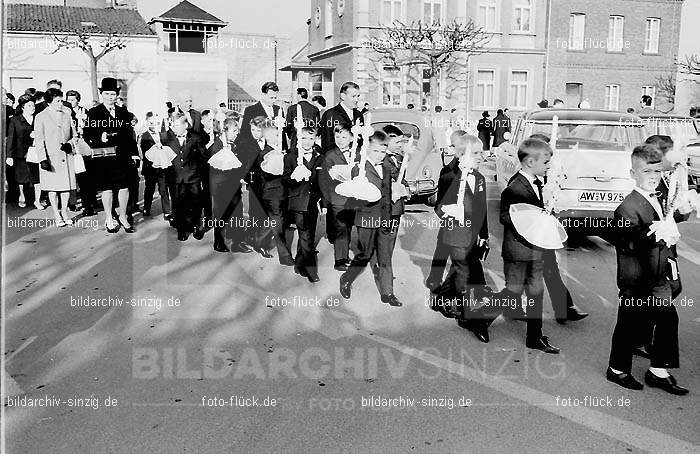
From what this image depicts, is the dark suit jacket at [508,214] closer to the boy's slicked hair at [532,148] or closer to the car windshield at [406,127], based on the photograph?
the boy's slicked hair at [532,148]

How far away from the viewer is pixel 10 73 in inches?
1576

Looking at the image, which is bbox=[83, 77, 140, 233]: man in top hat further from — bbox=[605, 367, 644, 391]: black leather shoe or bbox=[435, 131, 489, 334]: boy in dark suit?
bbox=[605, 367, 644, 391]: black leather shoe

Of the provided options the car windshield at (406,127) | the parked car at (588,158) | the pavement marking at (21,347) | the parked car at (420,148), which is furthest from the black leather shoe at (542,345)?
the car windshield at (406,127)

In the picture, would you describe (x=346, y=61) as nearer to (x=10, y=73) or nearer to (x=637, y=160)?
(x=10, y=73)

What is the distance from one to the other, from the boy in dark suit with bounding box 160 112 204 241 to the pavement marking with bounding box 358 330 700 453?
18.1 feet

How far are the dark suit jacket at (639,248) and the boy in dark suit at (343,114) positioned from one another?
5446 mm

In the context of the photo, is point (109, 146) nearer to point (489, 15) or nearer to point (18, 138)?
point (18, 138)

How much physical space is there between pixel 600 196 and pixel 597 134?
1738 mm

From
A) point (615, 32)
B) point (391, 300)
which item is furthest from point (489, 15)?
point (391, 300)

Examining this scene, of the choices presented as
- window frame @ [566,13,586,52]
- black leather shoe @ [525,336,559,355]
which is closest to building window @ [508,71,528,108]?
window frame @ [566,13,586,52]

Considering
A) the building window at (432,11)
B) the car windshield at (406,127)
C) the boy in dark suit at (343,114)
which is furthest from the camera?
the building window at (432,11)

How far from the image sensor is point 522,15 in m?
39.9

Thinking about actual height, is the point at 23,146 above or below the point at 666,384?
above

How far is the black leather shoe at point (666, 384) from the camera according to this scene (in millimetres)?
5008
